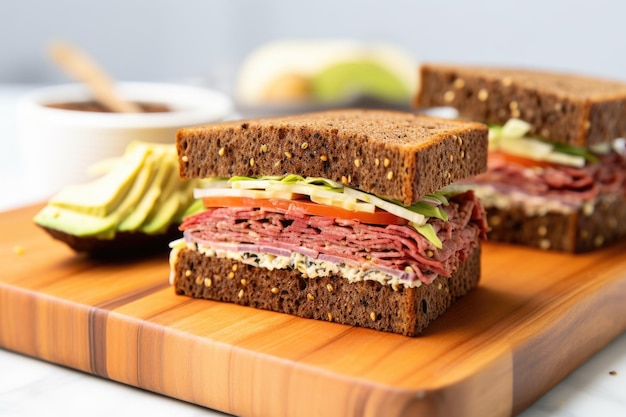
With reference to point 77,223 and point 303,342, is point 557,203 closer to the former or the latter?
point 303,342

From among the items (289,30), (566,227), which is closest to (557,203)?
(566,227)

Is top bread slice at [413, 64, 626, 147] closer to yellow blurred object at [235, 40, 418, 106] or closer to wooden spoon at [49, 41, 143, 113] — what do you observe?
wooden spoon at [49, 41, 143, 113]

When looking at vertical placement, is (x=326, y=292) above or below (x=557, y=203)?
below

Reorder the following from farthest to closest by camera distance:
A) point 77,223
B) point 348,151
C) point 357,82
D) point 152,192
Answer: point 357,82 < point 152,192 < point 77,223 < point 348,151

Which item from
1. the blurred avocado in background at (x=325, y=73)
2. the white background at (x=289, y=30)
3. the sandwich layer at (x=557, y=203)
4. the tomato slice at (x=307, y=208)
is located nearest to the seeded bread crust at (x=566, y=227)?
the sandwich layer at (x=557, y=203)

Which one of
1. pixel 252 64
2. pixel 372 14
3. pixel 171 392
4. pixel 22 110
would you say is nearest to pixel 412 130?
pixel 171 392

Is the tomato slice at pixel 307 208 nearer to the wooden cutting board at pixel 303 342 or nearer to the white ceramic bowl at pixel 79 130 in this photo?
the wooden cutting board at pixel 303 342

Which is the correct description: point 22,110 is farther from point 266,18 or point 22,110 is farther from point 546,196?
point 266,18
